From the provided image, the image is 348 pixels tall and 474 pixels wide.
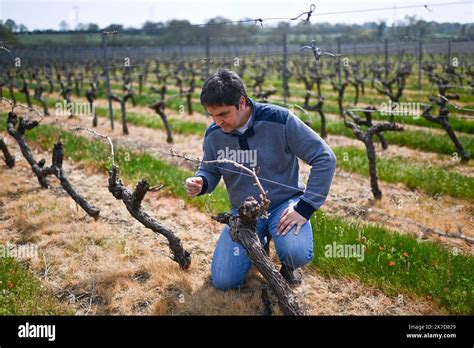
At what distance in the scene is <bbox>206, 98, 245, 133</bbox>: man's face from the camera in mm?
3534

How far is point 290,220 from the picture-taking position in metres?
3.70

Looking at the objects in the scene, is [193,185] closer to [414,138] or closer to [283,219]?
[283,219]

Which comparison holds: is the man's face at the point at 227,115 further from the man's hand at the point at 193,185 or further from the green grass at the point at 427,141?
the green grass at the point at 427,141

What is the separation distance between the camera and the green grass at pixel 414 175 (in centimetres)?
682

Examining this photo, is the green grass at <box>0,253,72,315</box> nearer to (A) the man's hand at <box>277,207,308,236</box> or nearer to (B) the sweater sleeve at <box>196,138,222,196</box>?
(B) the sweater sleeve at <box>196,138,222,196</box>

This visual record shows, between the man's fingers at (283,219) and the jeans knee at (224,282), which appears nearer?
the man's fingers at (283,219)

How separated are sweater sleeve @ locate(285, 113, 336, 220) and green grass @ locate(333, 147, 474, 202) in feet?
12.9

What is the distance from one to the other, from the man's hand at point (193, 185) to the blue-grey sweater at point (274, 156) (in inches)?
5.1

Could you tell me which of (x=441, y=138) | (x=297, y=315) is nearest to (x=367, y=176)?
(x=441, y=138)

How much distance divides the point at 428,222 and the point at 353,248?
1810 millimetres

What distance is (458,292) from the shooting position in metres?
3.65

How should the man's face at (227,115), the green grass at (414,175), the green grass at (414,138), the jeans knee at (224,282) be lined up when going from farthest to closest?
1. the green grass at (414,138)
2. the green grass at (414,175)
3. the jeans knee at (224,282)
4. the man's face at (227,115)

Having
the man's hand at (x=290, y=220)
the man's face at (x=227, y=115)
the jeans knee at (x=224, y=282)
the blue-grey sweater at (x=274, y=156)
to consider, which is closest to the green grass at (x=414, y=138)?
the blue-grey sweater at (x=274, y=156)
